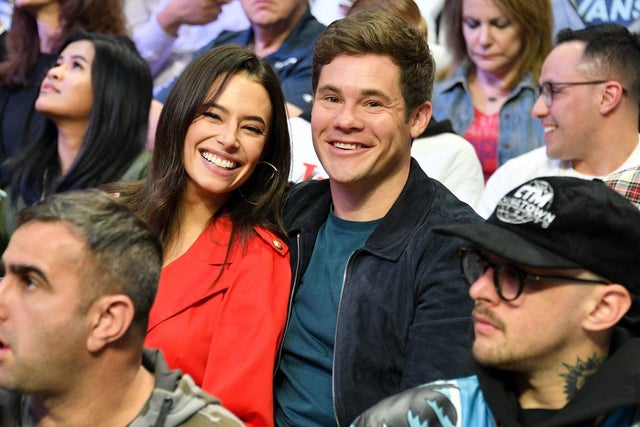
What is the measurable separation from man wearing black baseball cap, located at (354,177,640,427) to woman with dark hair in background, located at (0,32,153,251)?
2.28 m

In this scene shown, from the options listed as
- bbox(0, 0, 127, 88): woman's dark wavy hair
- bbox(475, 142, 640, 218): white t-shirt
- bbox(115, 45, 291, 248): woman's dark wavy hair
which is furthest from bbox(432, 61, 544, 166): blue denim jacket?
bbox(0, 0, 127, 88): woman's dark wavy hair

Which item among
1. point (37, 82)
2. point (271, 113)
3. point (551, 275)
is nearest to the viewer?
point (551, 275)


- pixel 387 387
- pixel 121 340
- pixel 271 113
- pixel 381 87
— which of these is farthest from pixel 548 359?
pixel 271 113

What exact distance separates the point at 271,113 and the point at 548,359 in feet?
4.09

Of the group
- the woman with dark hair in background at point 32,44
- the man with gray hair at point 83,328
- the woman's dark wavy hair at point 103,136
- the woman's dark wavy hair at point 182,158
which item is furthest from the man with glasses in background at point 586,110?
the man with gray hair at point 83,328

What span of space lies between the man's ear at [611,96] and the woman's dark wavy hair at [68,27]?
218cm

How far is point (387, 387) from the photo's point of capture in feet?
8.49

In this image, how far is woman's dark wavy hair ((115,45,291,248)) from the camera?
2.92m

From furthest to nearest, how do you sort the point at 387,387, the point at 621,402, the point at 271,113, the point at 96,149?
the point at 96,149 → the point at 271,113 → the point at 387,387 → the point at 621,402

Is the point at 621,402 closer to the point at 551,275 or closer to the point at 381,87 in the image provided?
the point at 551,275

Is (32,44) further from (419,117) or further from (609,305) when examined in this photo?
(609,305)

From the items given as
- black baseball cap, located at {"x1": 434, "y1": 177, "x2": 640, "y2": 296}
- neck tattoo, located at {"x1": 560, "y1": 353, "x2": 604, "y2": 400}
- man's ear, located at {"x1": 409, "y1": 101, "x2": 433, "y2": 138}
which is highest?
man's ear, located at {"x1": 409, "y1": 101, "x2": 433, "y2": 138}

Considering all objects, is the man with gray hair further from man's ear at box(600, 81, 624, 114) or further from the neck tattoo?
man's ear at box(600, 81, 624, 114)

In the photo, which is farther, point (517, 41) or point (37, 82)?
point (37, 82)
